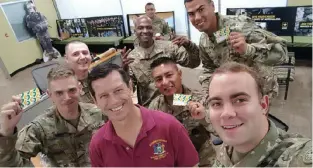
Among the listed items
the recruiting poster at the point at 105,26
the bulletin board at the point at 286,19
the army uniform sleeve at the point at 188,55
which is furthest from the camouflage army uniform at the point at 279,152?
the recruiting poster at the point at 105,26

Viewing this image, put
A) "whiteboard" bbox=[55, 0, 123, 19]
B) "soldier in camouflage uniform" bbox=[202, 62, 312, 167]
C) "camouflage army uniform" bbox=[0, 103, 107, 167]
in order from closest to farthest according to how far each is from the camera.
A: 1. "soldier in camouflage uniform" bbox=[202, 62, 312, 167]
2. "camouflage army uniform" bbox=[0, 103, 107, 167]
3. "whiteboard" bbox=[55, 0, 123, 19]

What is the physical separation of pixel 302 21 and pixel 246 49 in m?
3.67

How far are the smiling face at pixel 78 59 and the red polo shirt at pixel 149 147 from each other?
1209mm

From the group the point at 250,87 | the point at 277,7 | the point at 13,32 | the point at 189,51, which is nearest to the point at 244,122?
the point at 250,87

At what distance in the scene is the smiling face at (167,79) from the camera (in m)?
2.12

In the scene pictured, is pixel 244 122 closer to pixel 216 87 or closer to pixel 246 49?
pixel 216 87

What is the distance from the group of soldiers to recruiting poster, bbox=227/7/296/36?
296cm

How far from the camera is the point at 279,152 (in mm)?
1039

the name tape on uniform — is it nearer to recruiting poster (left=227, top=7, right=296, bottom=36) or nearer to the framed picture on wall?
recruiting poster (left=227, top=7, right=296, bottom=36)

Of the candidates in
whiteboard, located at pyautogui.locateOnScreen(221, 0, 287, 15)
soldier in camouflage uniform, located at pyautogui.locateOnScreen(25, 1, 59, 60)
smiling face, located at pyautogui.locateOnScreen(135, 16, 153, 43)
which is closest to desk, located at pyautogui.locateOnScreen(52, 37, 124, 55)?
soldier in camouflage uniform, located at pyautogui.locateOnScreen(25, 1, 59, 60)

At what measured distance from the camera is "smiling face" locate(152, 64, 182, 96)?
6.97 ft

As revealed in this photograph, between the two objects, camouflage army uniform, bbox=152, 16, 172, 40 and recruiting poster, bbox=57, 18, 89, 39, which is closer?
camouflage army uniform, bbox=152, 16, 172, 40

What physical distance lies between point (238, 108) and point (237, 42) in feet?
2.74

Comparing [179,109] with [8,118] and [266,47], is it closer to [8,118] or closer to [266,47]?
[266,47]
